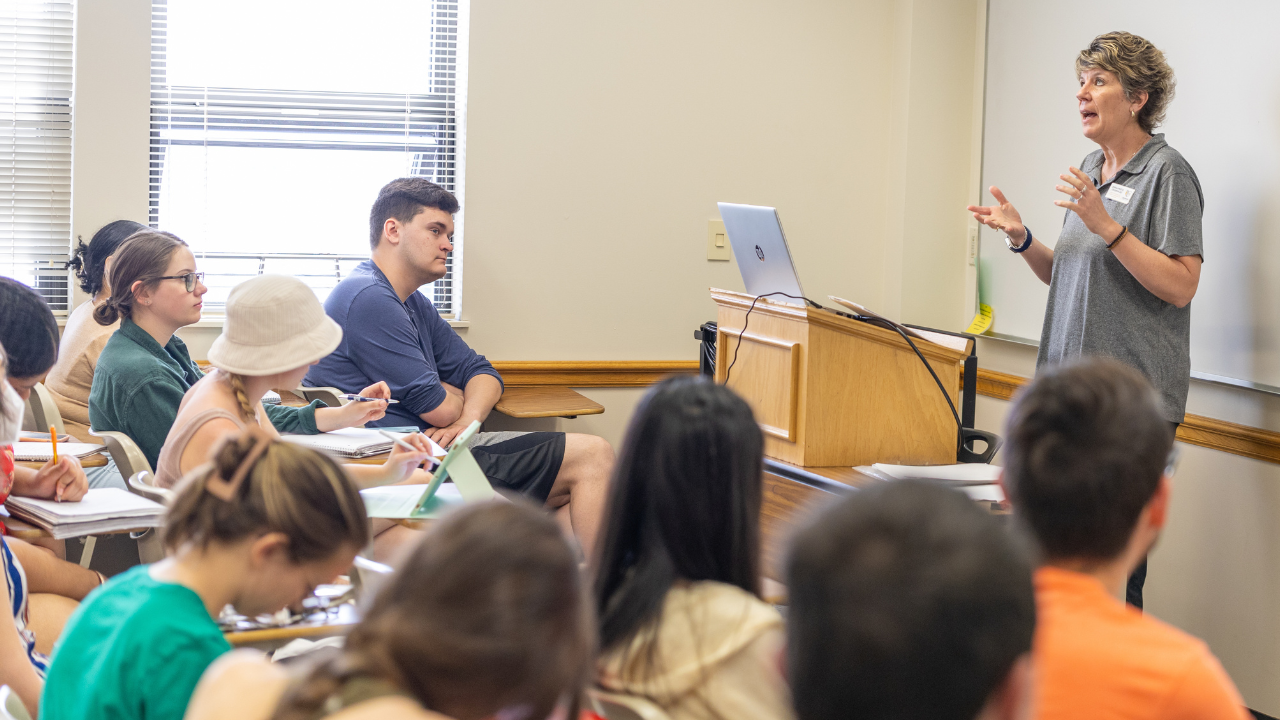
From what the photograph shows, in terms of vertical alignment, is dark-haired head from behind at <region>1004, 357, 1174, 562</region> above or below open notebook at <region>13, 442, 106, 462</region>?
above

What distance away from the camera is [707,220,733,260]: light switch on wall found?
429cm

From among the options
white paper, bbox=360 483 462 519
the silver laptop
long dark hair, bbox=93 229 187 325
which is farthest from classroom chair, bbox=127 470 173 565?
the silver laptop

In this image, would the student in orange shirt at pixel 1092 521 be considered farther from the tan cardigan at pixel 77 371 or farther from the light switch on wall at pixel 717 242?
the light switch on wall at pixel 717 242

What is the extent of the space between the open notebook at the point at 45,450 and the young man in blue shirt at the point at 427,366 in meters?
0.91

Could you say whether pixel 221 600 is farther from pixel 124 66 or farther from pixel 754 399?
pixel 124 66

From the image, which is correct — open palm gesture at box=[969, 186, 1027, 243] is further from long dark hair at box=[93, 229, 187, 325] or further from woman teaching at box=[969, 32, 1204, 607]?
long dark hair at box=[93, 229, 187, 325]

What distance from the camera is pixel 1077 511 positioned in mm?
1117

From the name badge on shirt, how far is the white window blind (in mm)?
3439

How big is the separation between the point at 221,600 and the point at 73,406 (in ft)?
7.75

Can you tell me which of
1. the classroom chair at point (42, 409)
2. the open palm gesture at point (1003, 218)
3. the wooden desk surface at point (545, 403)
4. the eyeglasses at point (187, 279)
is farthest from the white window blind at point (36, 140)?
the open palm gesture at point (1003, 218)

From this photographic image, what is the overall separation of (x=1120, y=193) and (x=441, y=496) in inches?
77.2

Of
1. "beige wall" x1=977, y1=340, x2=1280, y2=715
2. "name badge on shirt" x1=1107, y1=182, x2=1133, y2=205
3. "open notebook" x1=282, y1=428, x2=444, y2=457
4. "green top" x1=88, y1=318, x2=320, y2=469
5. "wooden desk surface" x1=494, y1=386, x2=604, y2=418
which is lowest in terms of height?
"beige wall" x1=977, y1=340, x2=1280, y2=715

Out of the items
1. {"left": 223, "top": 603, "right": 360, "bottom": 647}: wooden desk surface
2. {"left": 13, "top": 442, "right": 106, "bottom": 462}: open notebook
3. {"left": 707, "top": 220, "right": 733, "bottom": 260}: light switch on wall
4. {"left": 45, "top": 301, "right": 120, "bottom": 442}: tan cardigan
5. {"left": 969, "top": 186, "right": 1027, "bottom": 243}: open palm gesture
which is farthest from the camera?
{"left": 707, "top": 220, "right": 733, "bottom": 260}: light switch on wall

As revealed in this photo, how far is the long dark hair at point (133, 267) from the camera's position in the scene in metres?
2.60
